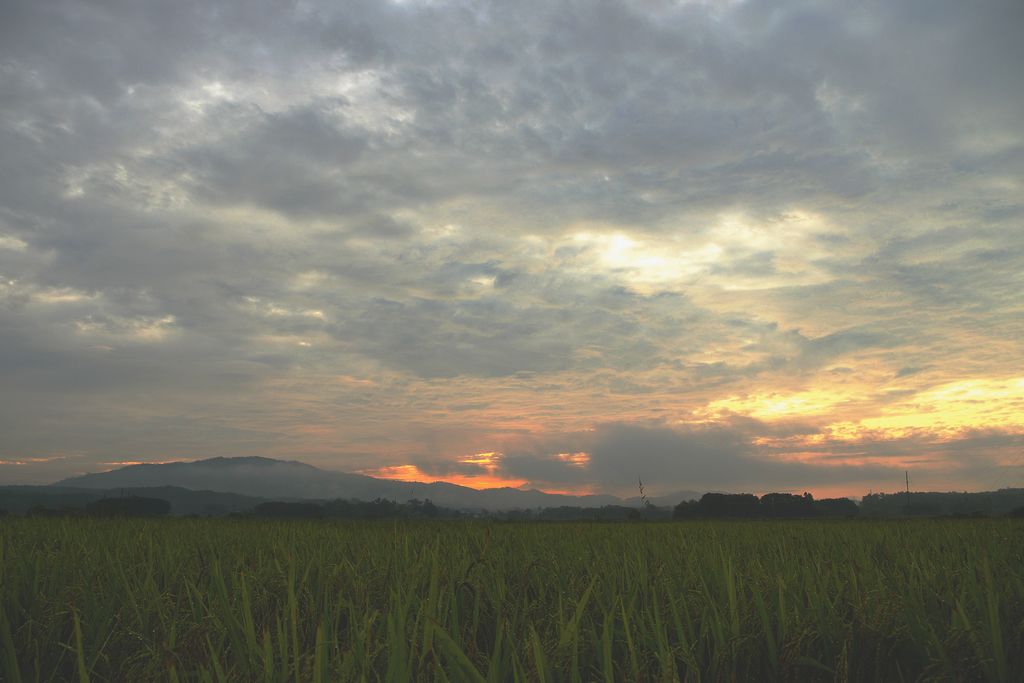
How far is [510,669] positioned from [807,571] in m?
2.41

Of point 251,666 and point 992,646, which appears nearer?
point 251,666

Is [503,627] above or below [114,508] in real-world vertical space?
above

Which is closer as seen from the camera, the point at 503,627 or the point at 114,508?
the point at 503,627

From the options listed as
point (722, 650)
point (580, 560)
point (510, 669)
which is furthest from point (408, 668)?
point (580, 560)

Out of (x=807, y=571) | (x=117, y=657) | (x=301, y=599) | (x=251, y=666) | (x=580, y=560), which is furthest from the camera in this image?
(x=580, y=560)

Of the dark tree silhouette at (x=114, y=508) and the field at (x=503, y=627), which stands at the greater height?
the field at (x=503, y=627)

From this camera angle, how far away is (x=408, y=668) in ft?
7.01

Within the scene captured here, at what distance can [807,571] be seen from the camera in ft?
13.5

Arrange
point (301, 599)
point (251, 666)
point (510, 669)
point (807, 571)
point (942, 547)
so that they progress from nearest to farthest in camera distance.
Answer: point (251, 666) < point (510, 669) < point (301, 599) < point (807, 571) < point (942, 547)

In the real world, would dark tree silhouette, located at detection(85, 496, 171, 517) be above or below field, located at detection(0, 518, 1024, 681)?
below

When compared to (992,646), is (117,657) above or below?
below

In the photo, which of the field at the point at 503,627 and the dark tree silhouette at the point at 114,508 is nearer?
the field at the point at 503,627

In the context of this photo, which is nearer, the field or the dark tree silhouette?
the field

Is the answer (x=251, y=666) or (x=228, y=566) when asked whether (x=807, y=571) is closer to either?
(x=251, y=666)
